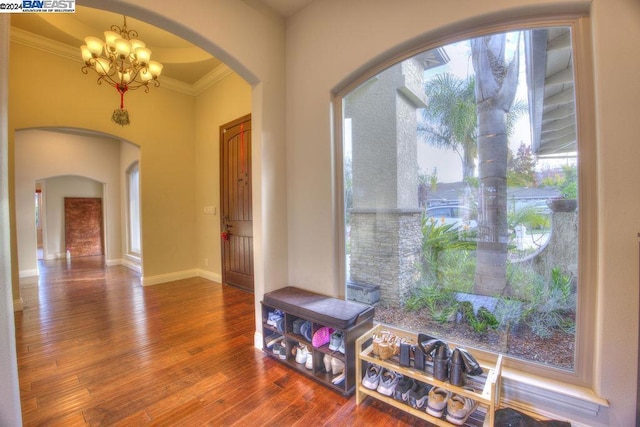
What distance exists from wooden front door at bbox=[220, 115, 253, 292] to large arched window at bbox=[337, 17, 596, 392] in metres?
2.14

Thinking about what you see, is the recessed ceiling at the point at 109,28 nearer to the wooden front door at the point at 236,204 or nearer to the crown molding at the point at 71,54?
the crown molding at the point at 71,54

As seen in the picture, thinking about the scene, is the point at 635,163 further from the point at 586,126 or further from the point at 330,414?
the point at 330,414

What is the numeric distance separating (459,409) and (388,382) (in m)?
0.41

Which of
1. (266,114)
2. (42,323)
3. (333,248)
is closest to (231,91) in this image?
(266,114)

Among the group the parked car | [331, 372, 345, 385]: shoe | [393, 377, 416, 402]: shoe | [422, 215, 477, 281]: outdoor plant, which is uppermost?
the parked car

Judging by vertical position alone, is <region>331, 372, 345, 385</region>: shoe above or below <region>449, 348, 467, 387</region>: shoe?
below

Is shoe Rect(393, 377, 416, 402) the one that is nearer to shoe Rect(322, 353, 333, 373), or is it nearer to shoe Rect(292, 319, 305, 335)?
shoe Rect(322, 353, 333, 373)

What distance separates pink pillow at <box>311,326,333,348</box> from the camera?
1.99 meters

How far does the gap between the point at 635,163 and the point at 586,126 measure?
29 cm

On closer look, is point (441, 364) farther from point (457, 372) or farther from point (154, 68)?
point (154, 68)

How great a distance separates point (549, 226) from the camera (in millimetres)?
1622

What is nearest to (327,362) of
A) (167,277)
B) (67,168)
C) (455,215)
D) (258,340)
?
(258,340)

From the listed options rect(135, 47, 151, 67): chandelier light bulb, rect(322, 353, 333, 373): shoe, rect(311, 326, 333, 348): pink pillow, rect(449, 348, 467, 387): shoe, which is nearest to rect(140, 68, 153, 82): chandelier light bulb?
rect(135, 47, 151, 67): chandelier light bulb

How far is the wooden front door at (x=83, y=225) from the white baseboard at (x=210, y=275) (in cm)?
543
